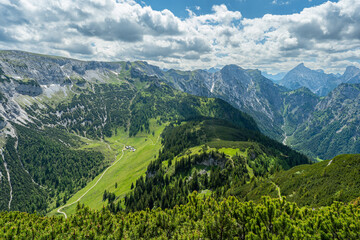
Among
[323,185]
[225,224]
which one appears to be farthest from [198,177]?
[225,224]

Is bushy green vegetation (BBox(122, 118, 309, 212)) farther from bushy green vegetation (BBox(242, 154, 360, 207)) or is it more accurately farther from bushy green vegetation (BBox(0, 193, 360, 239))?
bushy green vegetation (BBox(0, 193, 360, 239))

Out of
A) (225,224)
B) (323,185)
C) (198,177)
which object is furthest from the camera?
(198,177)

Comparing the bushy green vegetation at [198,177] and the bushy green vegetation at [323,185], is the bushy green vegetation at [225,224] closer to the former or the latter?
the bushy green vegetation at [323,185]

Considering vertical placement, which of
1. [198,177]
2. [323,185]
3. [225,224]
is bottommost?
[198,177]

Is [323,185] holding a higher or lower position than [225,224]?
lower

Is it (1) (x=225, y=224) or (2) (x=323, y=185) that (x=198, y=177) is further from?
(1) (x=225, y=224)

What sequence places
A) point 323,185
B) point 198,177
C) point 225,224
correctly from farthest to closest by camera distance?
1. point 198,177
2. point 323,185
3. point 225,224

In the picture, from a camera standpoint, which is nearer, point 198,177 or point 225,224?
point 225,224

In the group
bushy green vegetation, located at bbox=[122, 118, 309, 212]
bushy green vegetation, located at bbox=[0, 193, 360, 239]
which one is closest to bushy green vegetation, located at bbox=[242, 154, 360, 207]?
bushy green vegetation, located at bbox=[122, 118, 309, 212]

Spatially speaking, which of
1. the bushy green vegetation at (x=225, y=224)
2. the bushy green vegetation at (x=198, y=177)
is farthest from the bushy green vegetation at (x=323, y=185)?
the bushy green vegetation at (x=225, y=224)

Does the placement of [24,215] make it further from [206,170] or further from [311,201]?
[206,170]
